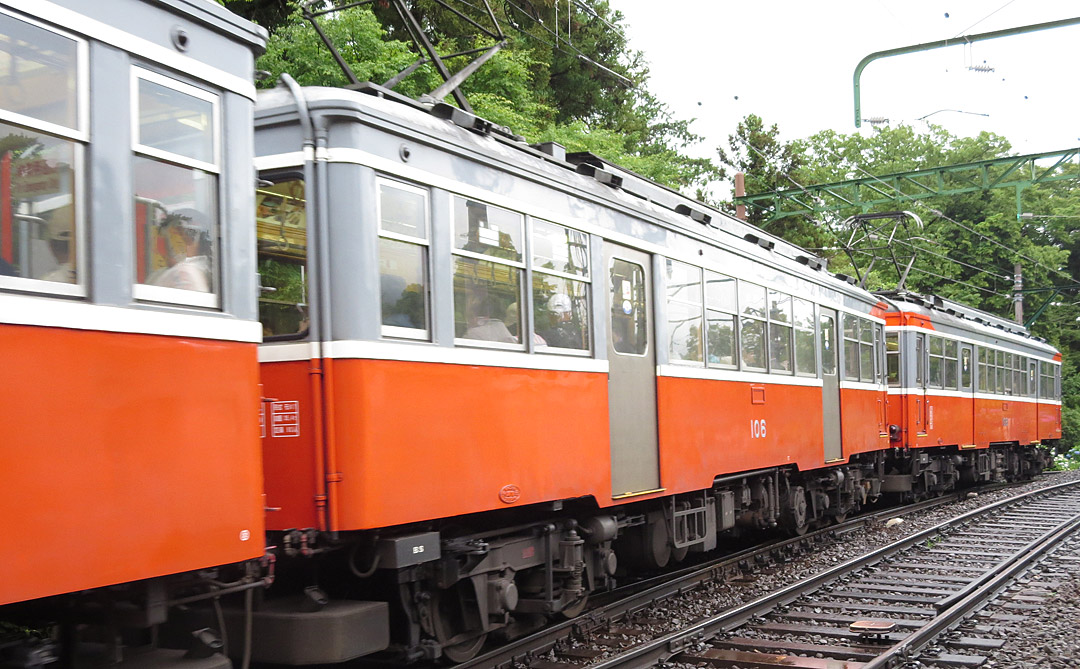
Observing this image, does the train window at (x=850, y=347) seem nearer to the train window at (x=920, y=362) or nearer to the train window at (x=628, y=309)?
the train window at (x=920, y=362)

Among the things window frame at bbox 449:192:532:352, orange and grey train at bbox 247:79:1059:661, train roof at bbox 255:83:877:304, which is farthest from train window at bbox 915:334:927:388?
window frame at bbox 449:192:532:352

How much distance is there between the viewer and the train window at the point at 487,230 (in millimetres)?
5852

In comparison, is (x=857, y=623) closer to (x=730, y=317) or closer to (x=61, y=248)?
(x=730, y=317)

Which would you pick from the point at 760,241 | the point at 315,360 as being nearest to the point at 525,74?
the point at 760,241

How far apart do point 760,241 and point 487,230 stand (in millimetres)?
5927

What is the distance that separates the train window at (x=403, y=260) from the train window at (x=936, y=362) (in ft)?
48.6

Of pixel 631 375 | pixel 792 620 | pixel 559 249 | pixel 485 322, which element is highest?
pixel 559 249

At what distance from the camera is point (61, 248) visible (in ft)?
11.4

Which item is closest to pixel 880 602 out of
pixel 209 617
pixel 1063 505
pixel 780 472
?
pixel 780 472

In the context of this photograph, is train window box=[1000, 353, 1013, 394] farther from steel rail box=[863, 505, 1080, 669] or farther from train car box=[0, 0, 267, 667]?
train car box=[0, 0, 267, 667]

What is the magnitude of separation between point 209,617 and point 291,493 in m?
0.93

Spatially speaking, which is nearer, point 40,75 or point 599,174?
point 40,75

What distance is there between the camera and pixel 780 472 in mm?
11281

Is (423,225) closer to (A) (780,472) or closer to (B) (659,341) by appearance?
(B) (659,341)
